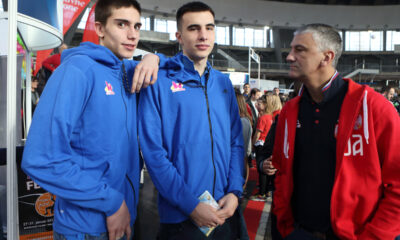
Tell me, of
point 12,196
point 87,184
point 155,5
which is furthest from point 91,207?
Answer: point 155,5

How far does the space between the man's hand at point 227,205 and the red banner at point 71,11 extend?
475 cm

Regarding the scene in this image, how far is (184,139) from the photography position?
167 cm

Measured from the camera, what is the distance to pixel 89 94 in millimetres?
1329

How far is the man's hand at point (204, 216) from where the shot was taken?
1.57 metres

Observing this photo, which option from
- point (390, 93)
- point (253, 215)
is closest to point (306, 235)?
point (253, 215)

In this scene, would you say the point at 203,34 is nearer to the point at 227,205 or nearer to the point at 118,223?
the point at 227,205

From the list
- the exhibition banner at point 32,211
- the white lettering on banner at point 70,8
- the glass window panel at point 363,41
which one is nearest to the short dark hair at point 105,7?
the exhibition banner at point 32,211

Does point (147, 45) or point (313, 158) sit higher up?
point (147, 45)

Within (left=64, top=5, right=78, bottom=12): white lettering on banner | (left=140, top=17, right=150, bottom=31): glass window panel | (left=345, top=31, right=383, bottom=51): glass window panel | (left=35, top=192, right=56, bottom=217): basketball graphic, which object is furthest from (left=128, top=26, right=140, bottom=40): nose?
(left=345, top=31, right=383, bottom=51): glass window panel

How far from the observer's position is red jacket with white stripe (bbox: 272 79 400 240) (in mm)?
1415

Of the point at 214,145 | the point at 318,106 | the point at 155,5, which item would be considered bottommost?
the point at 214,145

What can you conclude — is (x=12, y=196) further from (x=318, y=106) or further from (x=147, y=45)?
(x=147, y=45)

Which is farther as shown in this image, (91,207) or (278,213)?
(278,213)

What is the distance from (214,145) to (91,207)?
0.75 meters
